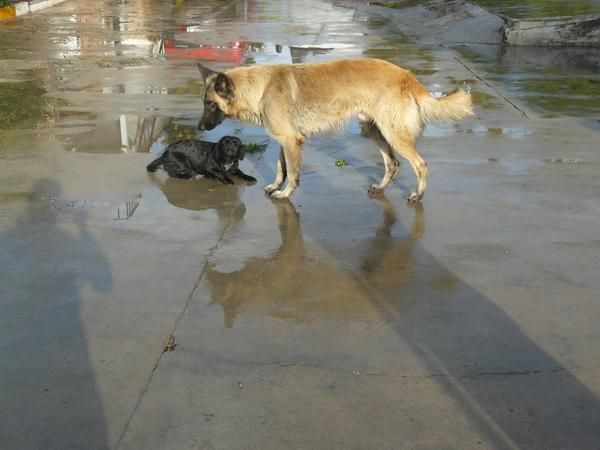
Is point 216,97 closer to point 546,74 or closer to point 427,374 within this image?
point 427,374

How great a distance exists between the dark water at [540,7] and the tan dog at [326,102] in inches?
666

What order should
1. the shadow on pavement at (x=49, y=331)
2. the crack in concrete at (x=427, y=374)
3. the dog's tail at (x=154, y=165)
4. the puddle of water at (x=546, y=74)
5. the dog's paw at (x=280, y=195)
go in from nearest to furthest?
the shadow on pavement at (x=49, y=331), the crack in concrete at (x=427, y=374), the dog's paw at (x=280, y=195), the dog's tail at (x=154, y=165), the puddle of water at (x=546, y=74)

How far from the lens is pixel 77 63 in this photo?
16.0 metres

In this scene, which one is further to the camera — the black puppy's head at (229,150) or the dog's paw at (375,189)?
the black puppy's head at (229,150)

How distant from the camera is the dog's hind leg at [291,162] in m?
7.47

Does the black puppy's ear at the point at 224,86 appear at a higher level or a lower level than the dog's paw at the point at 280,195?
higher

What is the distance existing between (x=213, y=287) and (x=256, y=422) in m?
1.77

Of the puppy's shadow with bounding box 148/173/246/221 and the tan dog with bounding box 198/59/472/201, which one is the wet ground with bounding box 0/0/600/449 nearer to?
the puppy's shadow with bounding box 148/173/246/221

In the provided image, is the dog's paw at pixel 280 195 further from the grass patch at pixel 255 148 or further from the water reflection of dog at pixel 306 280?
the grass patch at pixel 255 148

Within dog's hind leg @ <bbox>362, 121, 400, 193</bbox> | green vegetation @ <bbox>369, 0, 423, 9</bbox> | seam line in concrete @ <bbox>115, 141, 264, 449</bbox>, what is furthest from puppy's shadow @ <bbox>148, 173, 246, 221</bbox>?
green vegetation @ <bbox>369, 0, 423, 9</bbox>

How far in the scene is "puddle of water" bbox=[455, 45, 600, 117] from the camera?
477 inches

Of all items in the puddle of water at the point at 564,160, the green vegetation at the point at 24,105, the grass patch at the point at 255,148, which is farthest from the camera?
the green vegetation at the point at 24,105

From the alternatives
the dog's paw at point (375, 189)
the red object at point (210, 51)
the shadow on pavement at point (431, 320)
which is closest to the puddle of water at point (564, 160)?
Answer: the dog's paw at point (375, 189)

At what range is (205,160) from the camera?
799cm
